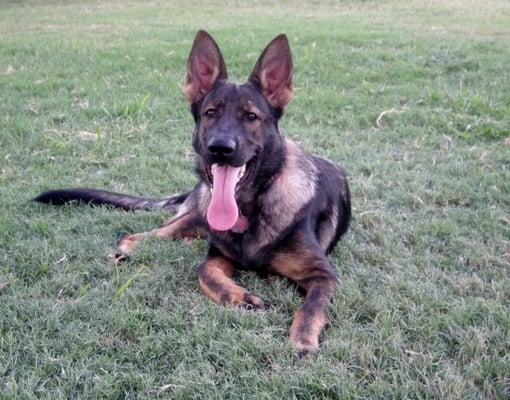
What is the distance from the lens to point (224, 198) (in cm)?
346

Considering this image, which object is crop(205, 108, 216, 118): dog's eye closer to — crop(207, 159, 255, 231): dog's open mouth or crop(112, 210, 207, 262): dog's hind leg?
crop(207, 159, 255, 231): dog's open mouth

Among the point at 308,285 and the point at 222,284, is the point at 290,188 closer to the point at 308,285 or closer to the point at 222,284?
the point at 308,285

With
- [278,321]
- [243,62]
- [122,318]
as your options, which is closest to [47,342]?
[122,318]

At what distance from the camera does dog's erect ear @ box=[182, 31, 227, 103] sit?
383cm

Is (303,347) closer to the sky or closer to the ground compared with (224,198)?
closer to the ground

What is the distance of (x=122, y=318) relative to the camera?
9.99 feet

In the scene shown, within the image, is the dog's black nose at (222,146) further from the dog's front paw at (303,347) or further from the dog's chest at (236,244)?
the dog's front paw at (303,347)

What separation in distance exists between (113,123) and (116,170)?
1.40 m

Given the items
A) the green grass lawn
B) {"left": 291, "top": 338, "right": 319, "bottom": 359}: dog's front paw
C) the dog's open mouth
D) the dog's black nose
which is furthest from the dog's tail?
{"left": 291, "top": 338, "right": 319, "bottom": 359}: dog's front paw

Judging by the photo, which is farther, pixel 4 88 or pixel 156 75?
pixel 156 75

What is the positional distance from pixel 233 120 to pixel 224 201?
0.53m

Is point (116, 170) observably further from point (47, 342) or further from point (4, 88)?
point (4, 88)

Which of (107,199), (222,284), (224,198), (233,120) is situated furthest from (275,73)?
(107,199)

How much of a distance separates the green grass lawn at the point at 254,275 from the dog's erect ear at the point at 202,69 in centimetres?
112
